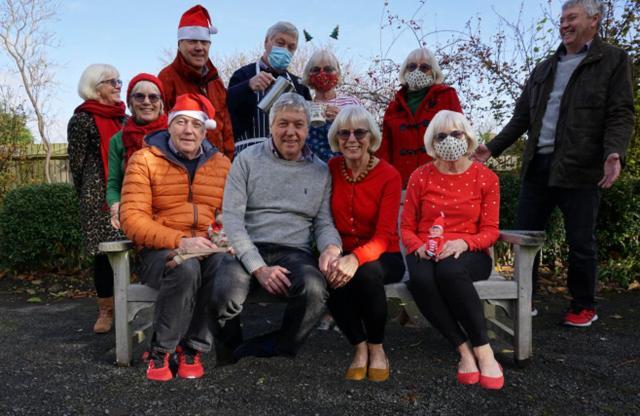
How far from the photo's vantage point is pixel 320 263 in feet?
9.27

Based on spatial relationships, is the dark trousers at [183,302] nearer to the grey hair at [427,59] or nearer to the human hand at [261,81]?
the human hand at [261,81]

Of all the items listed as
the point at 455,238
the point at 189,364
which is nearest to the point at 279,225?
the point at 189,364

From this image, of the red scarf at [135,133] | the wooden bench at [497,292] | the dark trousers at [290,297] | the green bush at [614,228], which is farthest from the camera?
the green bush at [614,228]

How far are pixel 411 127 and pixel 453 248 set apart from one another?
1.20 meters

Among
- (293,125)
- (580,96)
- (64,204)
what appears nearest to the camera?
(293,125)

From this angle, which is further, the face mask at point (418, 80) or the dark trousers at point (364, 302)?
the face mask at point (418, 80)

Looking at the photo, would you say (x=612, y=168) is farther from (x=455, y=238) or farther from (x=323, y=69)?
(x=323, y=69)

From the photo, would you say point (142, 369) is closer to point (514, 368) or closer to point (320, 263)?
point (320, 263)

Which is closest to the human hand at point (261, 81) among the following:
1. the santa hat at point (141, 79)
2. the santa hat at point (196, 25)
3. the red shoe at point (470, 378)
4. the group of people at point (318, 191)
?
the group of people at point (318, 191)

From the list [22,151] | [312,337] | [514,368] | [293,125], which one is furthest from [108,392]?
[22,151]

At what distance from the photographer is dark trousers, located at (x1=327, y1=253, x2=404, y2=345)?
2.76 m

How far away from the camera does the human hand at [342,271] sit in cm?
270

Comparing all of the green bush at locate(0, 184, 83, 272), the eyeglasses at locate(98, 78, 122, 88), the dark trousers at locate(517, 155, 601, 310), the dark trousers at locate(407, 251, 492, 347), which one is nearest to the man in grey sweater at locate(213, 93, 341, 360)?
the dark trousers at locate(407, 251, 492, 347)

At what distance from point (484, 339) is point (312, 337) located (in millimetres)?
1384
